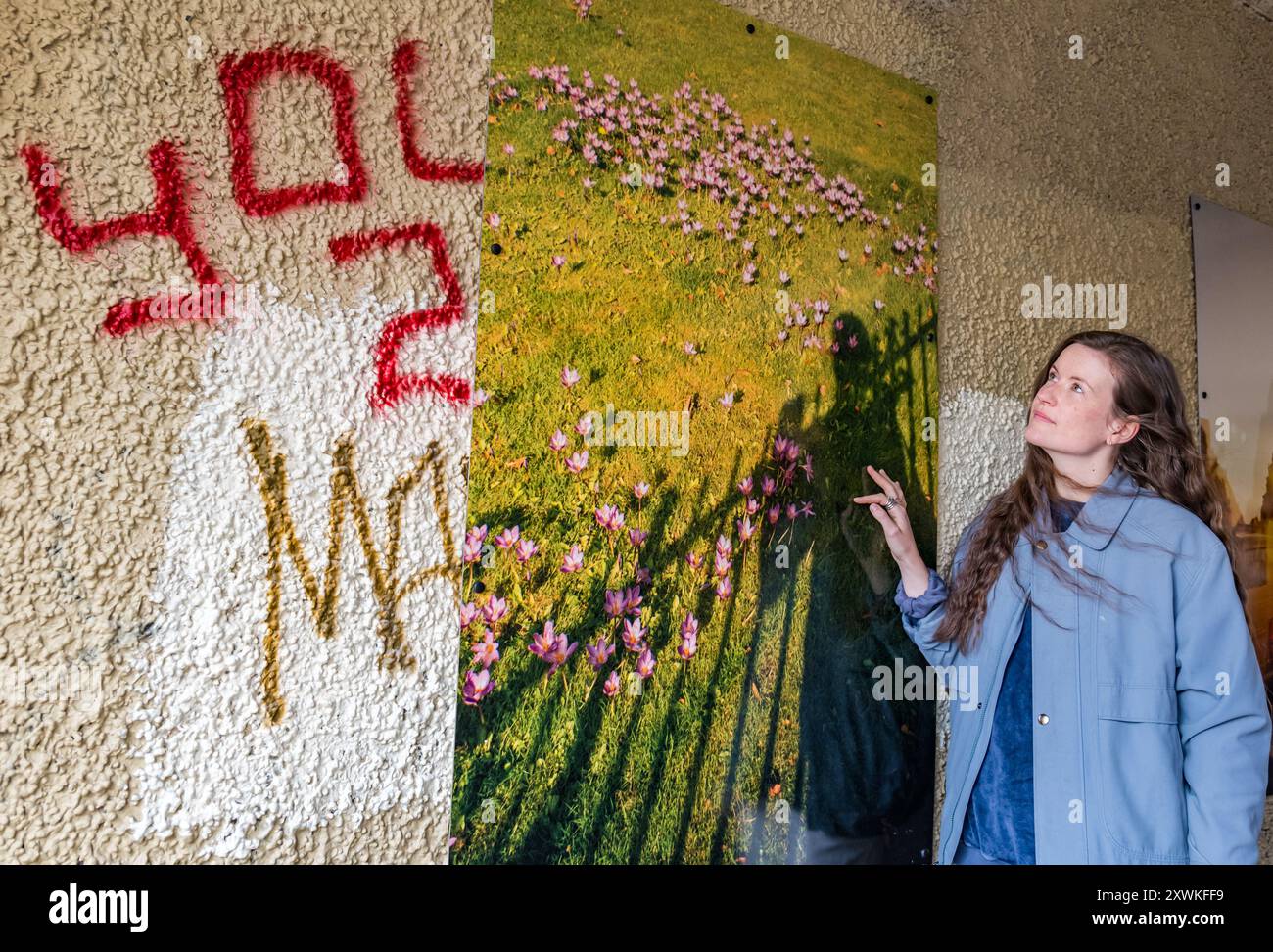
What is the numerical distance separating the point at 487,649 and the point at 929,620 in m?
0.87

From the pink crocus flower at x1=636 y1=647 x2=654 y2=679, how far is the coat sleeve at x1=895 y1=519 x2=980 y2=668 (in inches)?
→ 22.2

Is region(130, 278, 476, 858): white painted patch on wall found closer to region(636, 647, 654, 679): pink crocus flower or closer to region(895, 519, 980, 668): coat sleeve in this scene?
region(636, 647, 654, 679): pink crocus flower

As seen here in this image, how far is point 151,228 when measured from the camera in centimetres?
98

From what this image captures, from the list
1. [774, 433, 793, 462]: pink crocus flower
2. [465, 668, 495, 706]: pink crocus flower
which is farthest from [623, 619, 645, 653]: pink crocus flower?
[774, 433, 793, 462]: pink crocus flower

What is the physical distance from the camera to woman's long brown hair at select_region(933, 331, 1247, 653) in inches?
64.1

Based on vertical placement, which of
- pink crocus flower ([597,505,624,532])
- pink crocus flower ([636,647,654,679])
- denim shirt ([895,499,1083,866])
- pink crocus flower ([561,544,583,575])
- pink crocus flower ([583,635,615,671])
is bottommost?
denim shirt ([895,499,1083,866])

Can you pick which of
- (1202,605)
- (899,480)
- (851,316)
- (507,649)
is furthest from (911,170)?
(507,649)

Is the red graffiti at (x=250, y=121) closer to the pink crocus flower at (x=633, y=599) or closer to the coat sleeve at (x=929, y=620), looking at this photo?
the pink crocus flower at (x=633, y=599)

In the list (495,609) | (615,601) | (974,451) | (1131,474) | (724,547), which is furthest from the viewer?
(974,451)

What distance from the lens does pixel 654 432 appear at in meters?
1.34

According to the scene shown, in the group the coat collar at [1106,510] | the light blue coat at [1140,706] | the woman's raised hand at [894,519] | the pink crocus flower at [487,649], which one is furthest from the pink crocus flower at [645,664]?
the coat collar at [1106,510]

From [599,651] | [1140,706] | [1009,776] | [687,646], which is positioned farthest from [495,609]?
[1140,706]

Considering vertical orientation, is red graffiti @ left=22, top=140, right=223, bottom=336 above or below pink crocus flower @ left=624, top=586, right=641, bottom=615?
above

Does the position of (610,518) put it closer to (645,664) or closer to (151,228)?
(645,664)
